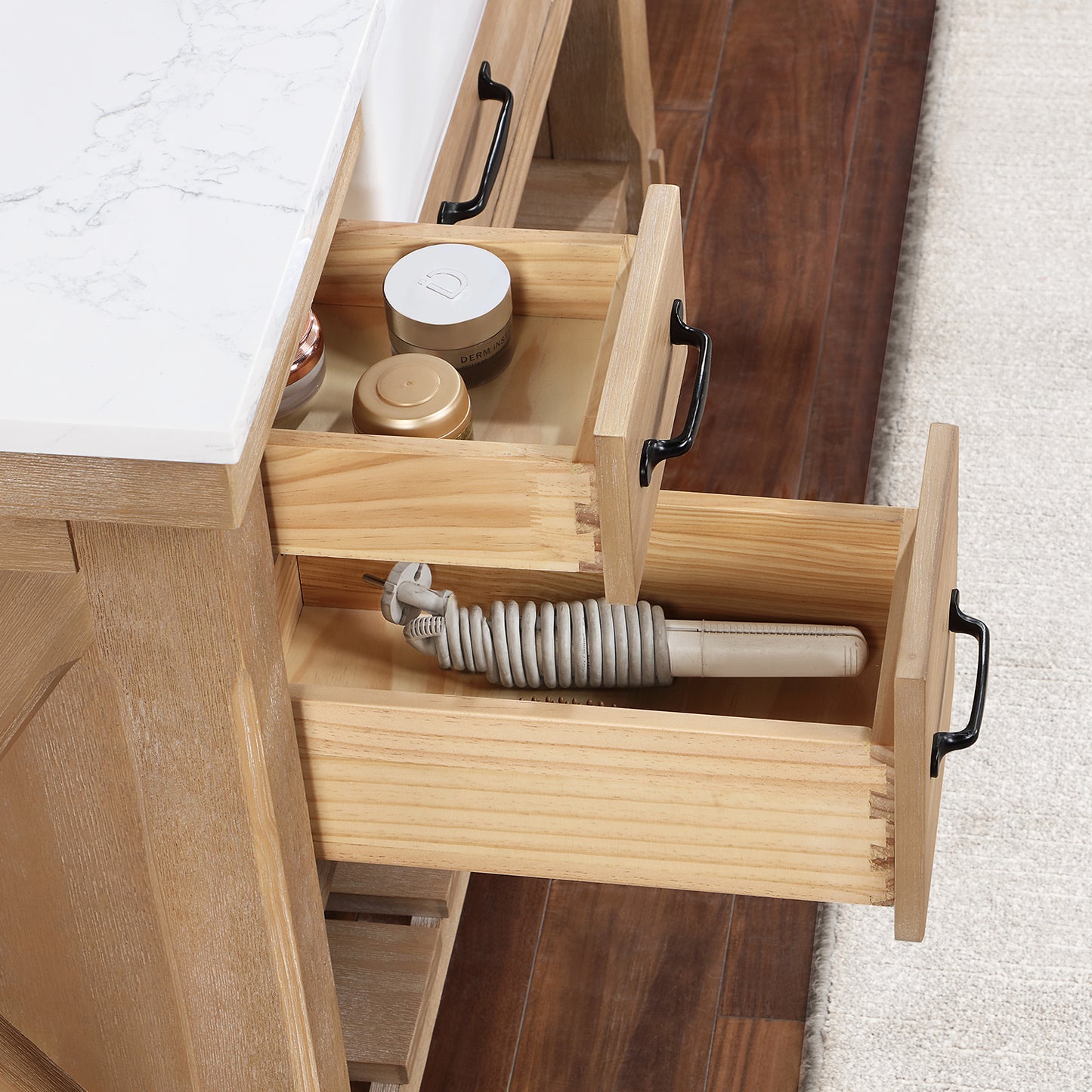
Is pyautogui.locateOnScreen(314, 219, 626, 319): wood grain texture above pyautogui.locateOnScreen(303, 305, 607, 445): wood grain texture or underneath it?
above

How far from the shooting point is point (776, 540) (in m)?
0.93

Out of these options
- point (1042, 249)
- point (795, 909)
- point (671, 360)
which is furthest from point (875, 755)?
point (1042, 249)

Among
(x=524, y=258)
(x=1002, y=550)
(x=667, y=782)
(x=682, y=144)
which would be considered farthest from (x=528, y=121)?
(x=682, y=144)

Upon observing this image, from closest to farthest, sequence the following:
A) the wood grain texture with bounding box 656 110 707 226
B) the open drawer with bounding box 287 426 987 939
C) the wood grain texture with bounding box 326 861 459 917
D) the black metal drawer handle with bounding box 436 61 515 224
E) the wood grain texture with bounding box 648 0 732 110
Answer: the open drawer with bounding box 287 426 987 939 < the black metal drawer handle with bounding box 436 61 515 224 < the wood grain texture with bounding box 326 861 459 917 < the wood grain texture with bounding box 656 110 707 226 < the wood grain texture with bounding box 648 0 732 110

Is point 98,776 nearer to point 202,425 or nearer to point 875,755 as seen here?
point 202,425

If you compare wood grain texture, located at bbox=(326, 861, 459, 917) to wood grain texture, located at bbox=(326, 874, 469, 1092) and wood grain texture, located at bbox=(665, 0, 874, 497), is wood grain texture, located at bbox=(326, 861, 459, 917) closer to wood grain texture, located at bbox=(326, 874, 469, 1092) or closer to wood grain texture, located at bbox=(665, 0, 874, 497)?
wood grain texture, located at bbox=(326, 874, 469, 1092)

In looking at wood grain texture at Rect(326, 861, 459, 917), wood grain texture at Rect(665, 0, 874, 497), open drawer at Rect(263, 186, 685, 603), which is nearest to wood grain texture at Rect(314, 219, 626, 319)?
open drawer at Rect(263, 186, 685, 603)

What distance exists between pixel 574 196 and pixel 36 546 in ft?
3.65

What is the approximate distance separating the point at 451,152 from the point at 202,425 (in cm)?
53

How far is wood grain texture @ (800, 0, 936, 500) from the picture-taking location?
163cm

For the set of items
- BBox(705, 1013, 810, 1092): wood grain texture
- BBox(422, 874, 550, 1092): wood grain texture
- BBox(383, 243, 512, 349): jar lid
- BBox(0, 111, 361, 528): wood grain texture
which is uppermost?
BBox(0, 111, 361, 528): wood grain texture

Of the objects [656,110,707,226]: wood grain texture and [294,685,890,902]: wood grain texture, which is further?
[656,110,707,226]: wood grain texture

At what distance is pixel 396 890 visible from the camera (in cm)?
117

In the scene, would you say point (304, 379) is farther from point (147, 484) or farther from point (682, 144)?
point (682, 144)
